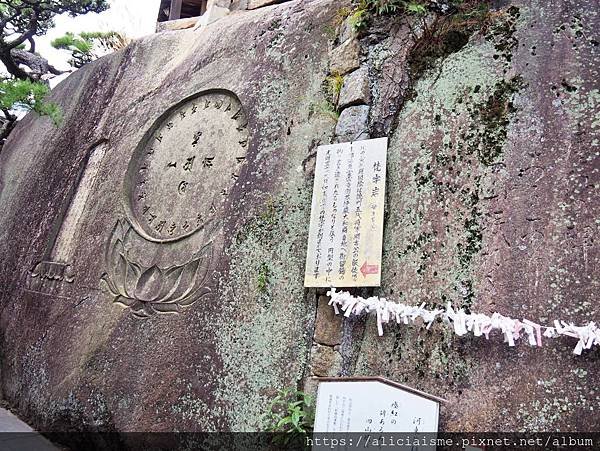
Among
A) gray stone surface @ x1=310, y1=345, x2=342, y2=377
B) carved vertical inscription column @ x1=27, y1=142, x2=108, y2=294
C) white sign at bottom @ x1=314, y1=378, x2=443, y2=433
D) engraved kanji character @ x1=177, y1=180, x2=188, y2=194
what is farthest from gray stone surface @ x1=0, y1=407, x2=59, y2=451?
white sign at bottom @ x1=314, y1=378, x2=443, y2=433

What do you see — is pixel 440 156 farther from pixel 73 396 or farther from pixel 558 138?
pixel 73 396

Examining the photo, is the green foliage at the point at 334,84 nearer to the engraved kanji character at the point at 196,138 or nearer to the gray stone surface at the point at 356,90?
the gray stone surface at the point at 356,90

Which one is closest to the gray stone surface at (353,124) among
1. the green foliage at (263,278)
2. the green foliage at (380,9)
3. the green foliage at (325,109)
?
the green foliage at (325,109)

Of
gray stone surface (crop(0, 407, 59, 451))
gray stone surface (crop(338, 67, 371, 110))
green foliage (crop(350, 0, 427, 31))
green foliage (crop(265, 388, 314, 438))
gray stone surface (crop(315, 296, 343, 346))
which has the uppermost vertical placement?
green foliage (crop(350, 0, 427, 31))

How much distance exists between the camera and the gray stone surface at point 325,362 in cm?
285

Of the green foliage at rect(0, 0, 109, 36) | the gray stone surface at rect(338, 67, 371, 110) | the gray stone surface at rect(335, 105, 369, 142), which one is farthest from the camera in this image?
the green foliage at rect(0, 0, 109, 36)

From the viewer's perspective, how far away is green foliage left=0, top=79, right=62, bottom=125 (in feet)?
15.5

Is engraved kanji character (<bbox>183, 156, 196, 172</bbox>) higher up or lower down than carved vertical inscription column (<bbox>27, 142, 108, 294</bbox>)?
higher up

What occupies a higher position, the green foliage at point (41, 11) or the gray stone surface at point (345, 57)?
the green foliage at point (41, 11)

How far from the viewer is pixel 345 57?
12.2 ft

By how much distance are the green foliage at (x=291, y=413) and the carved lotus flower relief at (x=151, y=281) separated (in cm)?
99

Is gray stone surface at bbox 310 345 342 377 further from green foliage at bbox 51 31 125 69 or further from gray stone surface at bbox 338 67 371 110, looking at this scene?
green foliage at bbox 51 31 125 69

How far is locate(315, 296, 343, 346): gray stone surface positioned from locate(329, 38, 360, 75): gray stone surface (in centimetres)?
173

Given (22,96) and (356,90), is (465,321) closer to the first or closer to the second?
(356,90)
